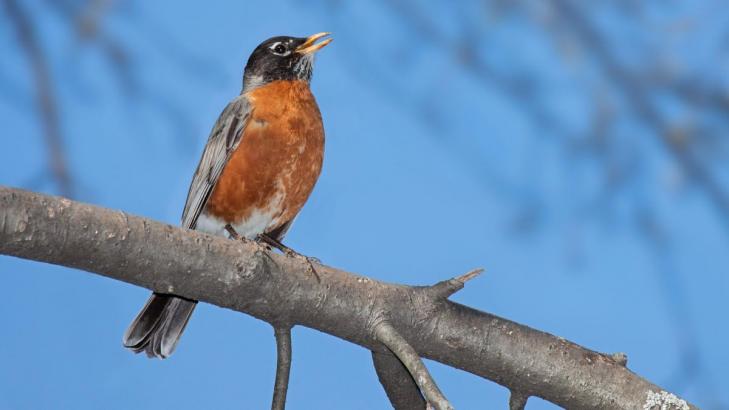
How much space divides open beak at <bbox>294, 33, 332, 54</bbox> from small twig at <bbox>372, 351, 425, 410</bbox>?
1759 millimetres

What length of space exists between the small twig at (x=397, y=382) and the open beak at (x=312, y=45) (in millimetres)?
1759

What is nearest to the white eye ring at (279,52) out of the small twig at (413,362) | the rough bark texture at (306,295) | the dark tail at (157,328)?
the dark tail at (157,328)

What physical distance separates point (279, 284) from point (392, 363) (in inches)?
16.2

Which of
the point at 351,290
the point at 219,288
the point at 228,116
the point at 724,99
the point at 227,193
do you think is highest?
the point at 724,99

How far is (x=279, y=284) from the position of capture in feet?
7.11

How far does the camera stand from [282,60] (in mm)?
3867

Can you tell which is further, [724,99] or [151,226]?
[724,99]

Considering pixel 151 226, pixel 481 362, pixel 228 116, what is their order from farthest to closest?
pixel 228 116 < pixel 481 362 < pixel 151 226

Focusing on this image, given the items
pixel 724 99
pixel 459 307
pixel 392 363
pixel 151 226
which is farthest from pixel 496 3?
pixel 151 226

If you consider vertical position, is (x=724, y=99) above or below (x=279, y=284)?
above

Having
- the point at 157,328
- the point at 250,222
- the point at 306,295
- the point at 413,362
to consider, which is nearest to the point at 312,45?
the point at 250,222

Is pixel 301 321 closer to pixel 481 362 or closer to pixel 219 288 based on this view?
pixel 219 288

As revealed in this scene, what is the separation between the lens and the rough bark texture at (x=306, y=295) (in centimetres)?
191

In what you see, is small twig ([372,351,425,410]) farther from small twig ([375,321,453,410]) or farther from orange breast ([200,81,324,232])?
orange breast ([200,81,324,232])
